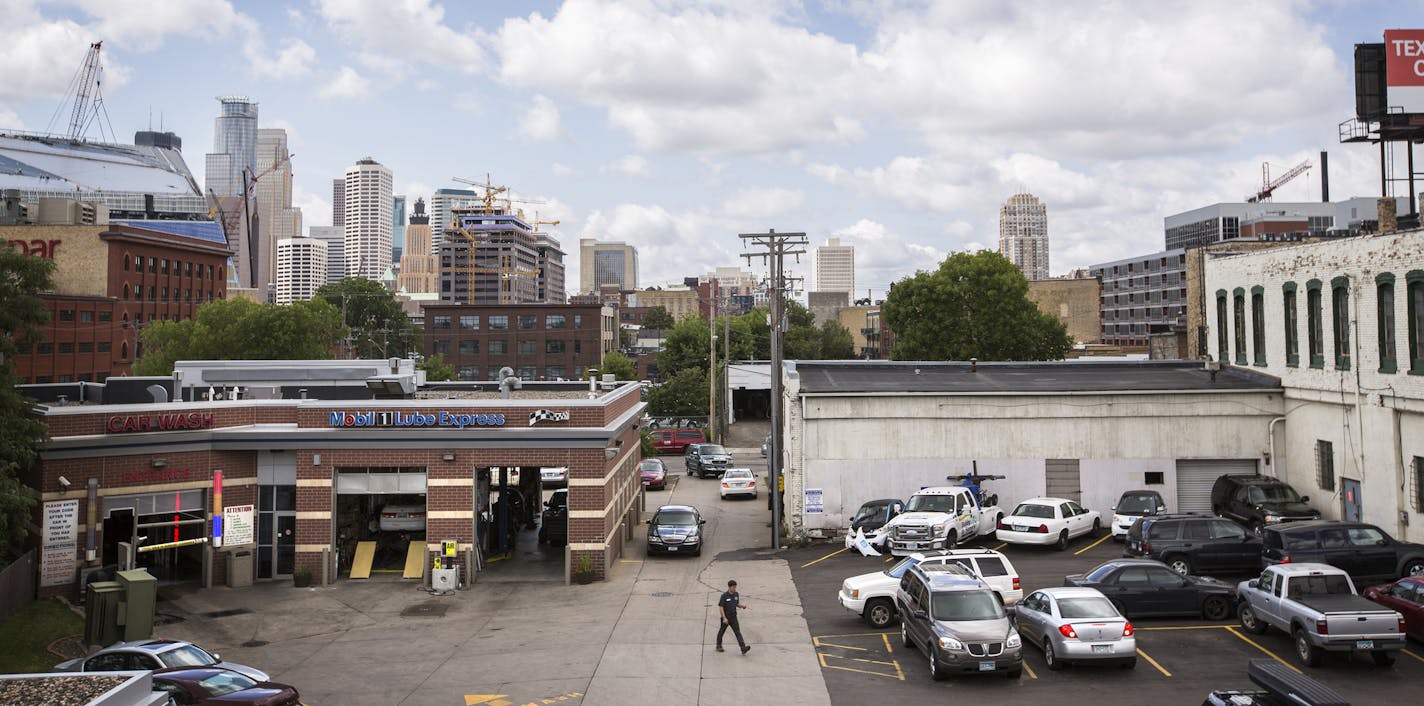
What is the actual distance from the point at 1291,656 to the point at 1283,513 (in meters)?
12.9

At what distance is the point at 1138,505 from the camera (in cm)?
3153

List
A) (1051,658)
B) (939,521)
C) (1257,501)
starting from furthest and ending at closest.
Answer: (1257,501)
(939,521)
(1051,658)

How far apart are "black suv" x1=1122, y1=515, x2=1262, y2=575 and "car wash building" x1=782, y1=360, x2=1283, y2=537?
8.08m

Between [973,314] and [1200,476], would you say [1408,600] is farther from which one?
[973,314]

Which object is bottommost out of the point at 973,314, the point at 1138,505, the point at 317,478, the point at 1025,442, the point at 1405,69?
the point at 1138,505

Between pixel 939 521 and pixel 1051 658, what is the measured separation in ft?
34.6

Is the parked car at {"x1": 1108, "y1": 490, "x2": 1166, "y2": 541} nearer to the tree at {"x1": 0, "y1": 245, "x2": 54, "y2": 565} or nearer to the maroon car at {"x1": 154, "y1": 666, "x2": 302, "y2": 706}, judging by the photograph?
the maroon car at {"x1": 154, "y1": 666, "x2": 302, "y2": 706}

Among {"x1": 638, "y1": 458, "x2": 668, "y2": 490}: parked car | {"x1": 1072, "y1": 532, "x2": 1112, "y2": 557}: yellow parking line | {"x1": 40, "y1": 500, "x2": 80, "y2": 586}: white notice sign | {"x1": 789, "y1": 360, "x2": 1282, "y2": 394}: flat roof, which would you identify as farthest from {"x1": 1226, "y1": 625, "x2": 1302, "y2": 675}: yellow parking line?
{"x1": 638, "y1": 458, "x2": 668, "y2": 490}: parked car

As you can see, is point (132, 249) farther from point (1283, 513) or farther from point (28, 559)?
point (1283, 513)

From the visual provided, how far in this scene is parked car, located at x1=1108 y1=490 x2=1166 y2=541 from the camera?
31.0 meters

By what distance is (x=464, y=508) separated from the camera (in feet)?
94.3

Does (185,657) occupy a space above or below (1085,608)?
below

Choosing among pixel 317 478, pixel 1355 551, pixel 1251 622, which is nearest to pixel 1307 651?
pixel 1251 622

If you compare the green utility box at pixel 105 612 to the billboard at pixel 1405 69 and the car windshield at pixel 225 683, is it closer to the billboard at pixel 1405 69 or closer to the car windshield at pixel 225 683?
the car windshield at pixel 225 683
